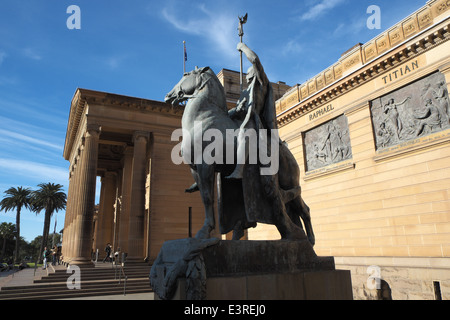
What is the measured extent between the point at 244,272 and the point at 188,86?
2982 mm

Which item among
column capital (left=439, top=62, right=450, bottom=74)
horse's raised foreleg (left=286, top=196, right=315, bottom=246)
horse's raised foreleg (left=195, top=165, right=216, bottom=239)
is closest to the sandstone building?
column capital (left=439, top=62, right=450, bottom=74)

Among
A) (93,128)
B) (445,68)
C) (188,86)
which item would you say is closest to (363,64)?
(445,68)

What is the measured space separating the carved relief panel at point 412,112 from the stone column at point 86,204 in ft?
63.4

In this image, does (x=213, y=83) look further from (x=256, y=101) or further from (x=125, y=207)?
(x=125, y=207)

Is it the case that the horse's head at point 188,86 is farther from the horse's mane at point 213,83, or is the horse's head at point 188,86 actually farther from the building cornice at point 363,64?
the building cornice at point 363,64

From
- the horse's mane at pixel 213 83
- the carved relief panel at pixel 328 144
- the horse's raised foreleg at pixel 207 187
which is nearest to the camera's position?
the horse's raised foreleg at pixel 207 187

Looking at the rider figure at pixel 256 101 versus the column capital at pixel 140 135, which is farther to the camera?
the column capital at pixel 140 135

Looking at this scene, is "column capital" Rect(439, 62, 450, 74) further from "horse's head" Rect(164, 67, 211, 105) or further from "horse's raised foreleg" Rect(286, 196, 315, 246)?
"horse's head" Rect(164, 67, 211, 105)

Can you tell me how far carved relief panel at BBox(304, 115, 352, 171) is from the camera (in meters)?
17.8

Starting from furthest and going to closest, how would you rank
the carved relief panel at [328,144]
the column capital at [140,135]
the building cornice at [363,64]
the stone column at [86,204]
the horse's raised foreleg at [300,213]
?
the column capital at [140,135]
the stone column at [86,204]
the carved relief panel at [328,144]
the building cornice at [363,64]
the horse's raised foreleg at [300,213]

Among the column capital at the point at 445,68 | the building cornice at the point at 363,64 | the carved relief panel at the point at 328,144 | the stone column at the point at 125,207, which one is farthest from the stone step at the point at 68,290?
the column capital at the point at 445,68

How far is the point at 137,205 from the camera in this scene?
24.2 metres

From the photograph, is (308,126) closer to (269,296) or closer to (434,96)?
(434,96)

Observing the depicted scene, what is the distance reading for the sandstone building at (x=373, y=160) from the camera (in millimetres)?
13031
